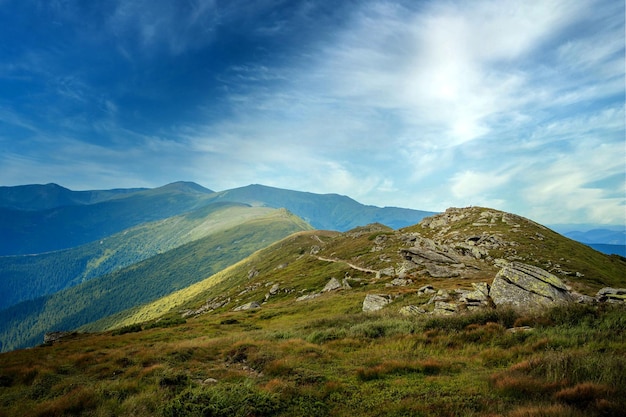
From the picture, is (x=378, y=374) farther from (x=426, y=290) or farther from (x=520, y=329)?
(x=426, y=290)

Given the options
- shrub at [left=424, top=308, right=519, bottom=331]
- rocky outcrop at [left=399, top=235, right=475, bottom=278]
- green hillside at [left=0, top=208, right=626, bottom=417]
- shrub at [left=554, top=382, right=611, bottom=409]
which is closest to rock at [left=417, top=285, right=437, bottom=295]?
green hillside at [left=0, top=208, right=626, bottom=417]

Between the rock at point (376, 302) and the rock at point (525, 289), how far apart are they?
1286cm

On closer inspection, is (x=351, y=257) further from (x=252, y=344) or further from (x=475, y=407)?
(x=475, y=407)

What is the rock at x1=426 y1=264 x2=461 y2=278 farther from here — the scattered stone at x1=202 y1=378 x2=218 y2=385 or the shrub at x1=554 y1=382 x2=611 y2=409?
the scattered stone at x1=202 y1=378 x2=218 y2=385

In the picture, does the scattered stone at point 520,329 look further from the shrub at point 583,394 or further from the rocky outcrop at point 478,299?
the shrub at point 583,394

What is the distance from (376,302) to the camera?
3803 cm

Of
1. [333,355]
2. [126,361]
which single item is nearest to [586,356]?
[333,355]

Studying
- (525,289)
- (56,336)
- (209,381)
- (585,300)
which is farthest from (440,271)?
(56,336)

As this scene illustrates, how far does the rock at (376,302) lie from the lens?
37.1m

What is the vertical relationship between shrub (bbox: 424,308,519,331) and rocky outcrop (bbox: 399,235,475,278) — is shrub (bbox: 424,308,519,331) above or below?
below

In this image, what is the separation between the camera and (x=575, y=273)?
56.7 metres

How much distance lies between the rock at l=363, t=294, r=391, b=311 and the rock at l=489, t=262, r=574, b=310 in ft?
42.2

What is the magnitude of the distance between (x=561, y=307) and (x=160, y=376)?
25.8 metres

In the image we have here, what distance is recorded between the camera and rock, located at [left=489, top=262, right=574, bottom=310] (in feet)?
83.5
